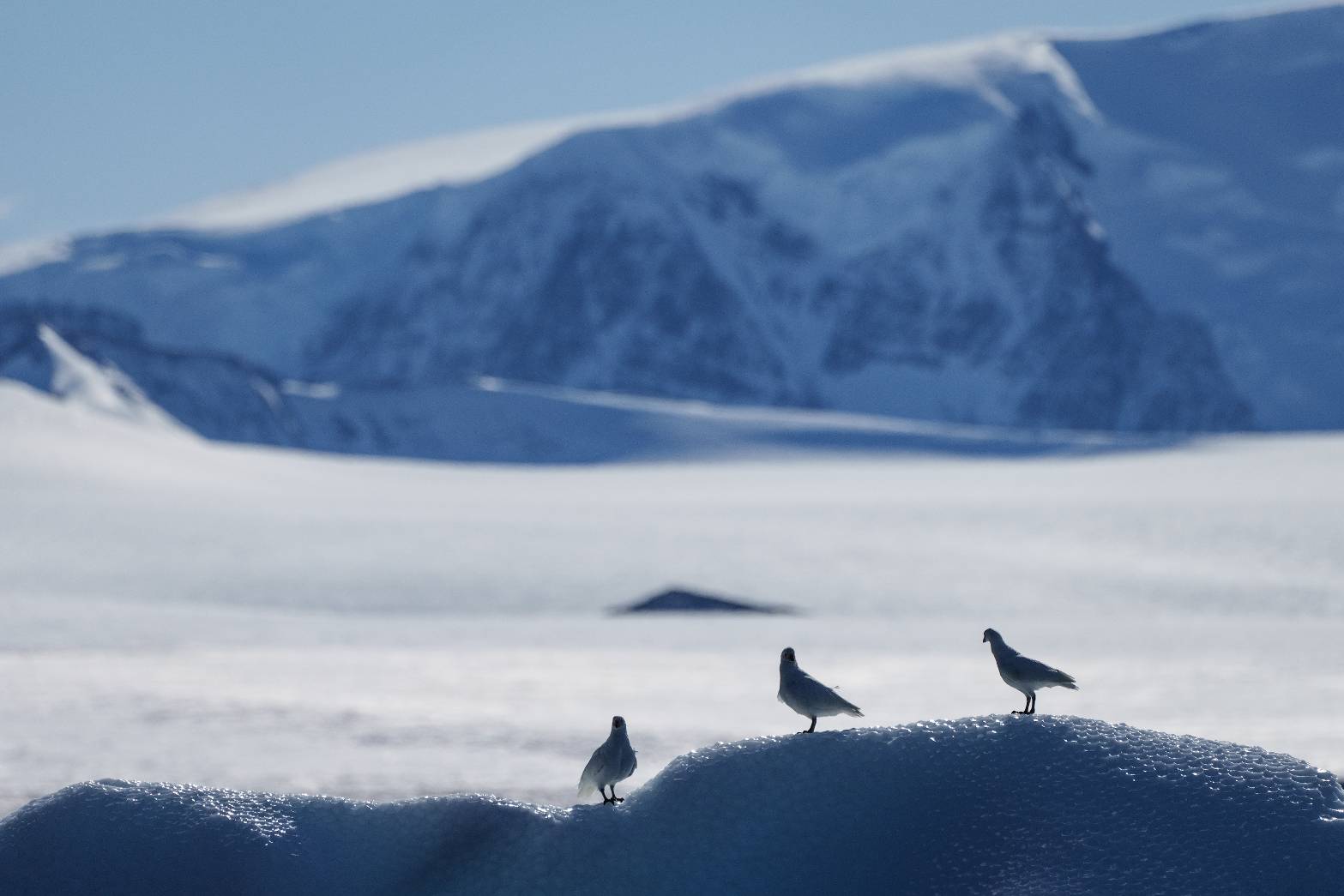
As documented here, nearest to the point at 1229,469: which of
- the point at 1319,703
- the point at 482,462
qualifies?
the point at 482,462

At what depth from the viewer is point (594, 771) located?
25.5 feet

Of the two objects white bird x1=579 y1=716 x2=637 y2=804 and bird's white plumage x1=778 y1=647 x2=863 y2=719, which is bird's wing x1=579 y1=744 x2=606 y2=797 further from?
bird's white plumage x1=778 y1=647 x2=863 y2=719

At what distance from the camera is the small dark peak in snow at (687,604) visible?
26828 millimetres

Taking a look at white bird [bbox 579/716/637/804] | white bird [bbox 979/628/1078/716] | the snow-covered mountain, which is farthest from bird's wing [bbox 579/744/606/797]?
the snow-covered mountain

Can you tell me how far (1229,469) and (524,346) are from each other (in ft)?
395

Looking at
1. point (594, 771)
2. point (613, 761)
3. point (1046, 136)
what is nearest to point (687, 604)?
point (594, 771)

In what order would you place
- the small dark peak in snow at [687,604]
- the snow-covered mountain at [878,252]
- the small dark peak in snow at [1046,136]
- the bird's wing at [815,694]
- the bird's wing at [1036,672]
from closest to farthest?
the bird's wing at [1036,672] → the bird's wing at [815,694] → the small dark peak in snow at [687,604] → the snow-covered mountain at [878,252] → the small dark peak in snow at [1046,136]

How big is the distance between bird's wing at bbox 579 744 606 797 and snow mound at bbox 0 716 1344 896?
0.10m

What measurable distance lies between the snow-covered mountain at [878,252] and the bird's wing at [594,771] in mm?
147043

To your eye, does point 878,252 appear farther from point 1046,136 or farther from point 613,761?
point 613,761

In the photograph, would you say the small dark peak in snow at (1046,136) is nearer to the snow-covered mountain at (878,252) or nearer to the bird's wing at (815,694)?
the snow-covered mountain at (878,252)

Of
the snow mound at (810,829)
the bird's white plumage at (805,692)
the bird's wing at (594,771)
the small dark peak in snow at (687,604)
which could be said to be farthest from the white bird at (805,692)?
the small dark peak in snow at (687,604)

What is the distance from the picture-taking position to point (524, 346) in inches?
6658

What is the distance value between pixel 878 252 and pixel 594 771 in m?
166
